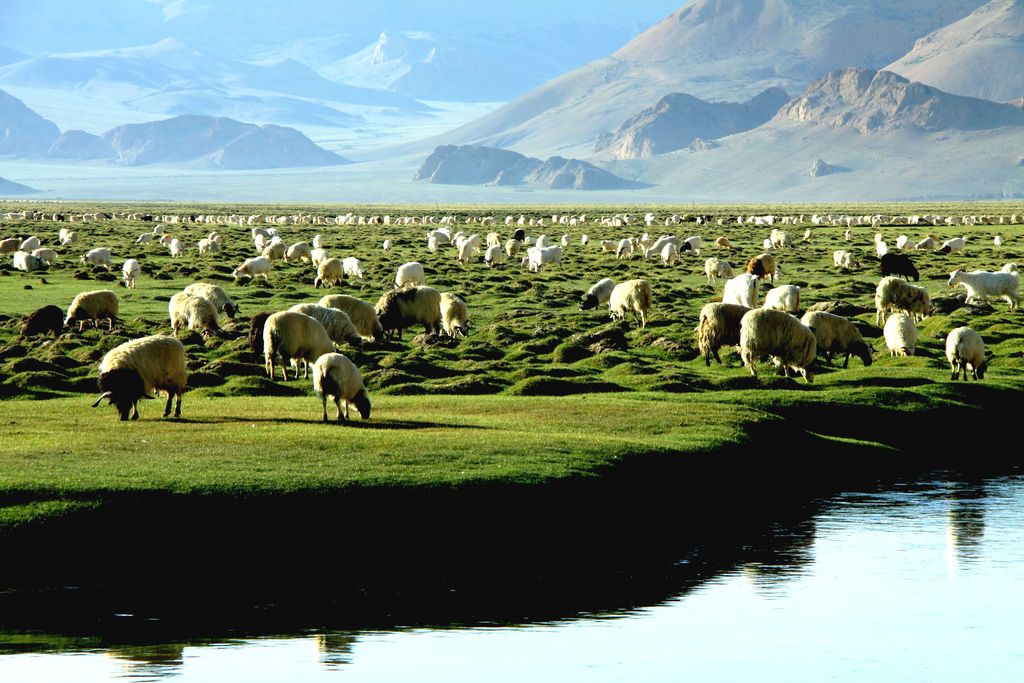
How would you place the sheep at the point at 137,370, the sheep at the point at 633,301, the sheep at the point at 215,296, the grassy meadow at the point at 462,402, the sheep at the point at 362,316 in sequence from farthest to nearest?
the sheep at the point at 633,301 < the sheep at the point at 215,296 < the sheep at the point at 362,316 < the sheep at the point at 137,370 < the grassy meadow at the point at 462,402

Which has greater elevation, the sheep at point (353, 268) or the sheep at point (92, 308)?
the sheep at point (353, 268)

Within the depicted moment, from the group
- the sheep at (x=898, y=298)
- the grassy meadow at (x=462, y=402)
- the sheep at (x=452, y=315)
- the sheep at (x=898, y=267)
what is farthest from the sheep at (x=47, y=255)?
the sheep at (x=898, y=298)

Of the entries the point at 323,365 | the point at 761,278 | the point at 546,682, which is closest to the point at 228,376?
the point at 323,365

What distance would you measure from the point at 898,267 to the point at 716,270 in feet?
22.5

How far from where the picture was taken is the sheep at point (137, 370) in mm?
22156

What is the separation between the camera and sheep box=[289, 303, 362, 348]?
102 feet

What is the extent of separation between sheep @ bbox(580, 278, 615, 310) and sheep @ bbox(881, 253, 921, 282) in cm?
1427

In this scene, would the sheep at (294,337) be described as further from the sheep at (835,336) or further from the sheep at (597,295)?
the sheep at (597,295)

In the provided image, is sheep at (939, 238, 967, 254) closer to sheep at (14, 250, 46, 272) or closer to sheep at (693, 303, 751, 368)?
sheep at (14, 250, 46, 272)

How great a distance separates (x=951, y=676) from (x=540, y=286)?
130 feet

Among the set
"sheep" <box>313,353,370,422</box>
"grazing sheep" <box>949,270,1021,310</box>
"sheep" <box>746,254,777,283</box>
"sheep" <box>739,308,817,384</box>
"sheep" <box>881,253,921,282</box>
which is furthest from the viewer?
"sheep" <box>881,253,921,282</box>

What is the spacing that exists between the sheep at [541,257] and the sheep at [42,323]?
28.3 meters

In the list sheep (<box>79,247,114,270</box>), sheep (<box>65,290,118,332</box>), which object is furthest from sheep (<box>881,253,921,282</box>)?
sheep (<box>79,247,114,270</box>)

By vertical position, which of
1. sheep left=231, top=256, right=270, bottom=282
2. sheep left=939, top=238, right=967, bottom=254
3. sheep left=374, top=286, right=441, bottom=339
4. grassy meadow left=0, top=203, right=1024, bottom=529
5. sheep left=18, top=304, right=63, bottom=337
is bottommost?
grassy meadow left=0, top=203, right=1024, bottom=529
